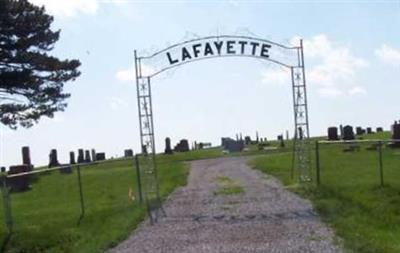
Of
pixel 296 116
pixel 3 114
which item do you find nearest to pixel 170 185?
pixel 296 116

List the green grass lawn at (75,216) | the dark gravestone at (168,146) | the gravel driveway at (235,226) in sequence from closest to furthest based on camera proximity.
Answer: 1. the gravel driveway at (235,226)
2. the green grass lawn at (75,216)
3. the dark gravestone at (168,146)

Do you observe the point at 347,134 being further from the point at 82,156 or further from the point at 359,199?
the point at 359,199

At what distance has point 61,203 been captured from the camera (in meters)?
20.8

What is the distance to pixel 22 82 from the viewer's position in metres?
30.5

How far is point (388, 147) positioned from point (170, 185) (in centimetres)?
1525

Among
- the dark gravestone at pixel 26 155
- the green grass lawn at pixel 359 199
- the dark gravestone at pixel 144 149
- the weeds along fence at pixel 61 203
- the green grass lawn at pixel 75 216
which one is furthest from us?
the dark gravestone at pixel 26 155

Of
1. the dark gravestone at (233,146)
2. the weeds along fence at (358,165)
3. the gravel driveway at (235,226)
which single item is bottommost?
the gravel driveway at (235,226)

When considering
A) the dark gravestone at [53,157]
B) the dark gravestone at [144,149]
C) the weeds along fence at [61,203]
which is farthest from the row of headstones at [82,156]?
the dark gravestone at [144,149]

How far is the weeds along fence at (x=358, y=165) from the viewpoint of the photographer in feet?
62.6

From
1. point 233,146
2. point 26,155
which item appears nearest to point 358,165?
point 233,146

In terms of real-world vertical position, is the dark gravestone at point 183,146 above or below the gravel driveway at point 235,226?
above

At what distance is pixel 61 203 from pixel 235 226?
28.3 feet

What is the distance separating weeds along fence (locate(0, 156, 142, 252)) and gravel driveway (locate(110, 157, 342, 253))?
1371mm

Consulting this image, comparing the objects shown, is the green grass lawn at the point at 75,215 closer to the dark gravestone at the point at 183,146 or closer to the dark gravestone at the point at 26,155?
the dark gravestone at the point at 26,155
